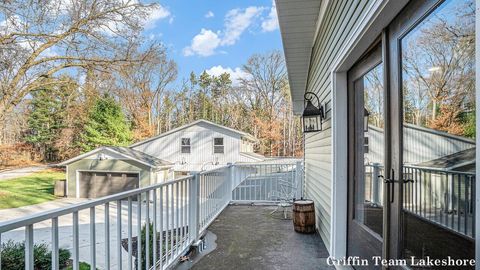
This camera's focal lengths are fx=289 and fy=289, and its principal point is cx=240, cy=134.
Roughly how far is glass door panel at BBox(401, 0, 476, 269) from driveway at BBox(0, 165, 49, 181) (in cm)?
2319

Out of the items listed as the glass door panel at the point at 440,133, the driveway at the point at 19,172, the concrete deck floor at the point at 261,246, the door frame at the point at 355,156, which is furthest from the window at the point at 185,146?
the glass door panel at the point at 440,133

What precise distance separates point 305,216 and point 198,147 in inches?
488

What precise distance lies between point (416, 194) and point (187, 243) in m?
2.60

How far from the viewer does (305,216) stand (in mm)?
4188

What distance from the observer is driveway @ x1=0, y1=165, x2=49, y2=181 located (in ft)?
64.0

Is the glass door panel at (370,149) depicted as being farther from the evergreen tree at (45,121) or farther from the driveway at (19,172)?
the evergreen tree at (45,121)

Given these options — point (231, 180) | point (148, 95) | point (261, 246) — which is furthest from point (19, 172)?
point (261, 246)

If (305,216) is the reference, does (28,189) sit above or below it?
below

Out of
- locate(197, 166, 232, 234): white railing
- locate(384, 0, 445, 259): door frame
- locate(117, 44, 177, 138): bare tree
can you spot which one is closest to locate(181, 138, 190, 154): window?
locate(117, 44, 177, 138): bare tree

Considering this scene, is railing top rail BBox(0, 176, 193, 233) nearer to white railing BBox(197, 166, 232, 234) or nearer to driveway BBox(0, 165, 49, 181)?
white railing BBox(197, 166, 232, 234)

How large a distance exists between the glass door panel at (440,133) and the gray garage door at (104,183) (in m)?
13.5

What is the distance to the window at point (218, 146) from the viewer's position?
1590 centimetres

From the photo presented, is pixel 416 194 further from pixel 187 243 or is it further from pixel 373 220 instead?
pixel 187 243

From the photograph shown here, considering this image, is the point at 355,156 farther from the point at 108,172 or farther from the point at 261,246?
the point at 108,172
